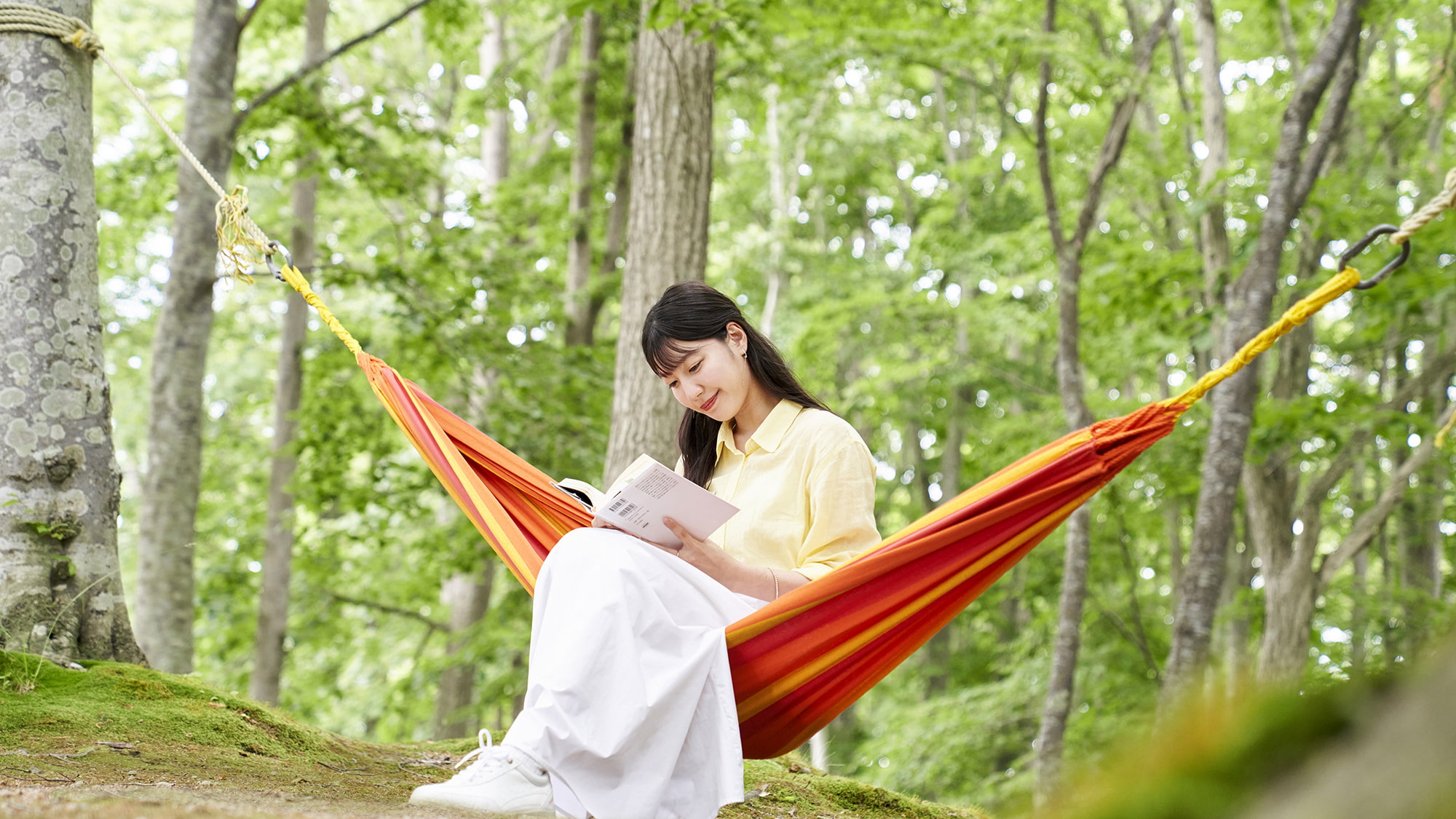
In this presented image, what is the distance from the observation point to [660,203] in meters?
2.95

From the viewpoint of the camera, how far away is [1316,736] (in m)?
0.36

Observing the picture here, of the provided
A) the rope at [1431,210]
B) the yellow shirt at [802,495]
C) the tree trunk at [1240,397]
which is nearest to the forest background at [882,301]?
the tree trunk at [1240,397]

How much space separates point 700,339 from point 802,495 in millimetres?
337

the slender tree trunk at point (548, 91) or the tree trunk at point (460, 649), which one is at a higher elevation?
the slender tree trunk at point (548, 91)

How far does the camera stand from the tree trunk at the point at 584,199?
17.3 ft

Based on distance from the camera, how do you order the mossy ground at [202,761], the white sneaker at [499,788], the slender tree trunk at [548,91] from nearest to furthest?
the white sneaker at [499,788] < the mossy ground at [202,761] < the slender tree trunk at [548,91]

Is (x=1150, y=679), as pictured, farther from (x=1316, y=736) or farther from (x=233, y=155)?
(x=1316, y=736)

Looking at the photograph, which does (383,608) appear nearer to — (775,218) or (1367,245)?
(775,218)

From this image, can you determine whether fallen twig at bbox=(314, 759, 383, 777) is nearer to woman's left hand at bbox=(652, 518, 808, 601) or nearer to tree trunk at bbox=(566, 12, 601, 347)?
woman's left hand at bbox=(652, 518, 808, 601)

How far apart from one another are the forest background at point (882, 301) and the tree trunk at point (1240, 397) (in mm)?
14

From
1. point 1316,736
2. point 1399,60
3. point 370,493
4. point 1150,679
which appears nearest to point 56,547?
point 1316,736

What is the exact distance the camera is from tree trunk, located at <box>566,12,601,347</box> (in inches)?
207

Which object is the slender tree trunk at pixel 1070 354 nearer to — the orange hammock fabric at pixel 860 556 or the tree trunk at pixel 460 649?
the orange hammock fabric at pixel 860 556

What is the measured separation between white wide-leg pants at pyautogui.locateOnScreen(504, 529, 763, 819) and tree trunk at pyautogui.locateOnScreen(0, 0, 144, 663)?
1105mm
